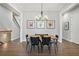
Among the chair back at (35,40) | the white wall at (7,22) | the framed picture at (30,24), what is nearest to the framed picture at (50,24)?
Answer: the framed picture at (30,24)

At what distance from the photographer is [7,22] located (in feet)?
36.2

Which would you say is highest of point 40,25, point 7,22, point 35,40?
point 7,22

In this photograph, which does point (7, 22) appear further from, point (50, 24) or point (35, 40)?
point (35, 40)

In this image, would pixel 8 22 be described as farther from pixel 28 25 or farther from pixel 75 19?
pixel 75 19

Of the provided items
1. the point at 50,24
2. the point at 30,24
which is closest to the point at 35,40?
the point at 30,24

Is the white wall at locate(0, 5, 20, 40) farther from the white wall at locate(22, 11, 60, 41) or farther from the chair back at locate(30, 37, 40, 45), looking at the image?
the chair back at locate(30, 37, 40, 45)

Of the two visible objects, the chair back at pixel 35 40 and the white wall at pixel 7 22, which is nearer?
the chair back at pixel 35 40

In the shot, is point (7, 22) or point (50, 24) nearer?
point (7, 22)

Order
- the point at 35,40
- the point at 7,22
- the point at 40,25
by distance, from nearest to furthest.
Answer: the point at 35,40 < the point at 7,22 < the point at 40,25

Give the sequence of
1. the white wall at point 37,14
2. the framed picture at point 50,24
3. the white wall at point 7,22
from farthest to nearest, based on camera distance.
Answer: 1. the framed picture at point 50,24
2. the white wall at point 37,14
3. the white wall at point 7,22

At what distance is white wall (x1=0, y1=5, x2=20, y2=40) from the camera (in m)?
9.79

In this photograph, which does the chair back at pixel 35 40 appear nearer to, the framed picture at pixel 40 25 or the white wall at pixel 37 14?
the white wall at pixel 37 14

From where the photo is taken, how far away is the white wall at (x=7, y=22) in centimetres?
979

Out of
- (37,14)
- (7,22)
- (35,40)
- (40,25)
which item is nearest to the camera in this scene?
(35,40)
